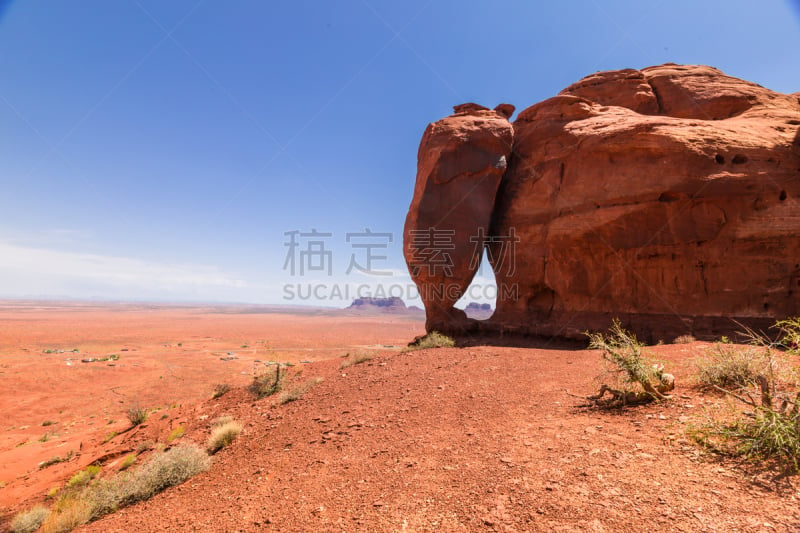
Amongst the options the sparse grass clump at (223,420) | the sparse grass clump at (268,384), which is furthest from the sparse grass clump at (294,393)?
the sparse grass clump at (268,384)

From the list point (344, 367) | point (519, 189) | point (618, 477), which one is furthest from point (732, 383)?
point (519, 189)

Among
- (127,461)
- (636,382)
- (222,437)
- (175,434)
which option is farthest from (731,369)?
(127,461)

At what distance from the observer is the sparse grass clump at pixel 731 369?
4375mm

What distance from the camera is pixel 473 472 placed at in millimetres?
3553

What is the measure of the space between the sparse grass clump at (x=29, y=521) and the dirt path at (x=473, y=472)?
7.56ft

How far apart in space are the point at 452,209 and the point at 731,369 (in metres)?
10.8

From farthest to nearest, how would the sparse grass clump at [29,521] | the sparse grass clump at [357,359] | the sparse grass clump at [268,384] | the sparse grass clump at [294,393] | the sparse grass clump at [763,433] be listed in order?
1. the sparse grass clump at [357,359]
2. the sparse grass clump at [268,384]
3. the sparse grass clump at [294,393]
4. the sparse grass clump at [29,521]
5. the sparse grass clump at [763,433]

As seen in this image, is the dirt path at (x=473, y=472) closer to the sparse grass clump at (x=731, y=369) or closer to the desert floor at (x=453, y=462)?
the desert floor at (x=453, y=462)

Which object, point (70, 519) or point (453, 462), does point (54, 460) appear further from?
point (453, 462)

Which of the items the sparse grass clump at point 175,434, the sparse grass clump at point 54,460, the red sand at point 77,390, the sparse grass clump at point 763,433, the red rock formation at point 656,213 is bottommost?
the red sand at point 77,390

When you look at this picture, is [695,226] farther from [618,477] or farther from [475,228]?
[618,477]

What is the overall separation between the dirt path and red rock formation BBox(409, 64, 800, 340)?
5.76m

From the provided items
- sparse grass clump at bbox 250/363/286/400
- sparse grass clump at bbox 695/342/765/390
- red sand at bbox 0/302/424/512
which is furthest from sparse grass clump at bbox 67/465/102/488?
sparse grass clump at bbox 695/342/765/390

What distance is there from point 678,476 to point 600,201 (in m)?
11.6
